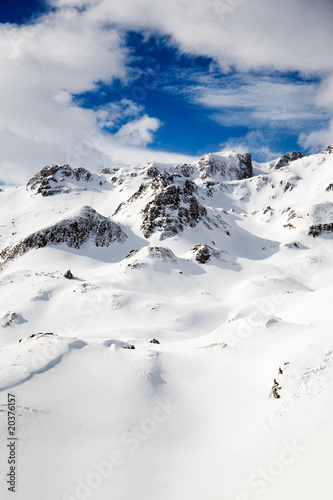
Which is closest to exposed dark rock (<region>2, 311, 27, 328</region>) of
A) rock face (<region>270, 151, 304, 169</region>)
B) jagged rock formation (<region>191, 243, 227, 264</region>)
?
jagged rock formation (<region>191, 243, 227, 264</region>)

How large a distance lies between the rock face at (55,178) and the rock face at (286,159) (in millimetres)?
127137

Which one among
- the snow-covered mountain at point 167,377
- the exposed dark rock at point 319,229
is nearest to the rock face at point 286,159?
the exposed dark rock at point 319,229

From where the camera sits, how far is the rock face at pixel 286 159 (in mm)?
180125

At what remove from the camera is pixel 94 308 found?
125 feet

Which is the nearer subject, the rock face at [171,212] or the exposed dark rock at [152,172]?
the rock face at [171,212]

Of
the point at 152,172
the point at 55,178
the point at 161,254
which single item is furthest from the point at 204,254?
the point at 55,178

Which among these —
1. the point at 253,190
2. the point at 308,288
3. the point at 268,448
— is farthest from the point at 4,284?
the point at 253,190

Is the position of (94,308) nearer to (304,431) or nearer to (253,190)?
(304,431)

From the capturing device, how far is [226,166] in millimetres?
165750

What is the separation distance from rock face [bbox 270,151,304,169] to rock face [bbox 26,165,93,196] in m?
127

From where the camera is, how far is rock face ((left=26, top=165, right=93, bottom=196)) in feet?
388

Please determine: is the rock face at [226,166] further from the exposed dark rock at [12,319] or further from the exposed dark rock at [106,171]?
the exposed dark rock at [12,319]

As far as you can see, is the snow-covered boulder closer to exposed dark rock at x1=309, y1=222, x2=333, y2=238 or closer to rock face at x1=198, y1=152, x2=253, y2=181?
rock face at x1=198, y1=152, x2=253, y2=181

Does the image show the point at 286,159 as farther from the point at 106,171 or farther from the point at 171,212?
the point at 171,212
